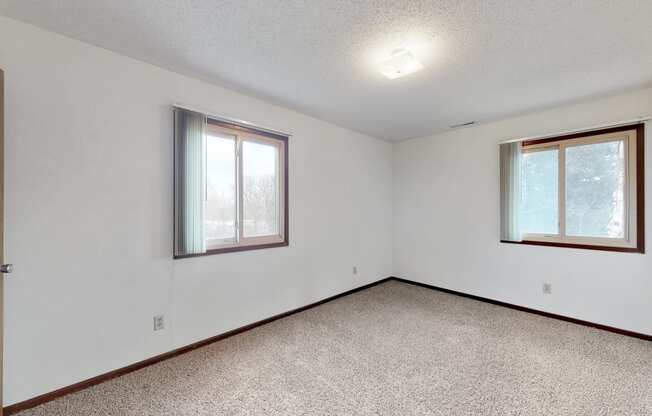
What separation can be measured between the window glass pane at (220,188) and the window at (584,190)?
135 inches

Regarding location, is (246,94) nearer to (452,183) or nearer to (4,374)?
A: (4,374)

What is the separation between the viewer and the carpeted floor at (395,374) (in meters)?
1.74

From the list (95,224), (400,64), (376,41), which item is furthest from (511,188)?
(95,224)

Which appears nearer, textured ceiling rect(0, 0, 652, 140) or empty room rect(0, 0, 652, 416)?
textured ceiling rect(0, 0, 652, 140)

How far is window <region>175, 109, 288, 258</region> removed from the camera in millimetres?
2314

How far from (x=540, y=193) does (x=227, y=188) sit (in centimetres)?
374

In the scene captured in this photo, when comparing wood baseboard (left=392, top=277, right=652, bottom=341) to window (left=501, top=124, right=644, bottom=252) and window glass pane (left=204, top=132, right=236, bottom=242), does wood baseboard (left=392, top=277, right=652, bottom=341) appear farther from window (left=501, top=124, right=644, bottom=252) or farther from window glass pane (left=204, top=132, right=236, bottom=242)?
window glass pane (left=204, top=132, right=236, bottom=242)

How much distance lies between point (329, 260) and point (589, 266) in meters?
2.98

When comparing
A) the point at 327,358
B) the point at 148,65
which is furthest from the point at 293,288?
the point at 148,65

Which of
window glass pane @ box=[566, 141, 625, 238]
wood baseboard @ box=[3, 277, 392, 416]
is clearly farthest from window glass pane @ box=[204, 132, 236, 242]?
window glass pane @ box=[566, 141, 625, 238]

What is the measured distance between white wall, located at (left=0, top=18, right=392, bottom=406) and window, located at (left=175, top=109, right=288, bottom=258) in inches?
4.7

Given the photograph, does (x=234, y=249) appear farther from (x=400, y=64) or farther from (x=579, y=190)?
(x=579, y=190)

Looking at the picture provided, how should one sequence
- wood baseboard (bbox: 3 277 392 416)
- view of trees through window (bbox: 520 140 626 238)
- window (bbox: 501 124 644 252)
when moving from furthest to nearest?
view of trees through window (bbox: 520 140 626 238)
window (bbox: 501 124 644 252)
wood baseboard (bbox: 3 277 392 416)

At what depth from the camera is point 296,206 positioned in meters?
3.34
